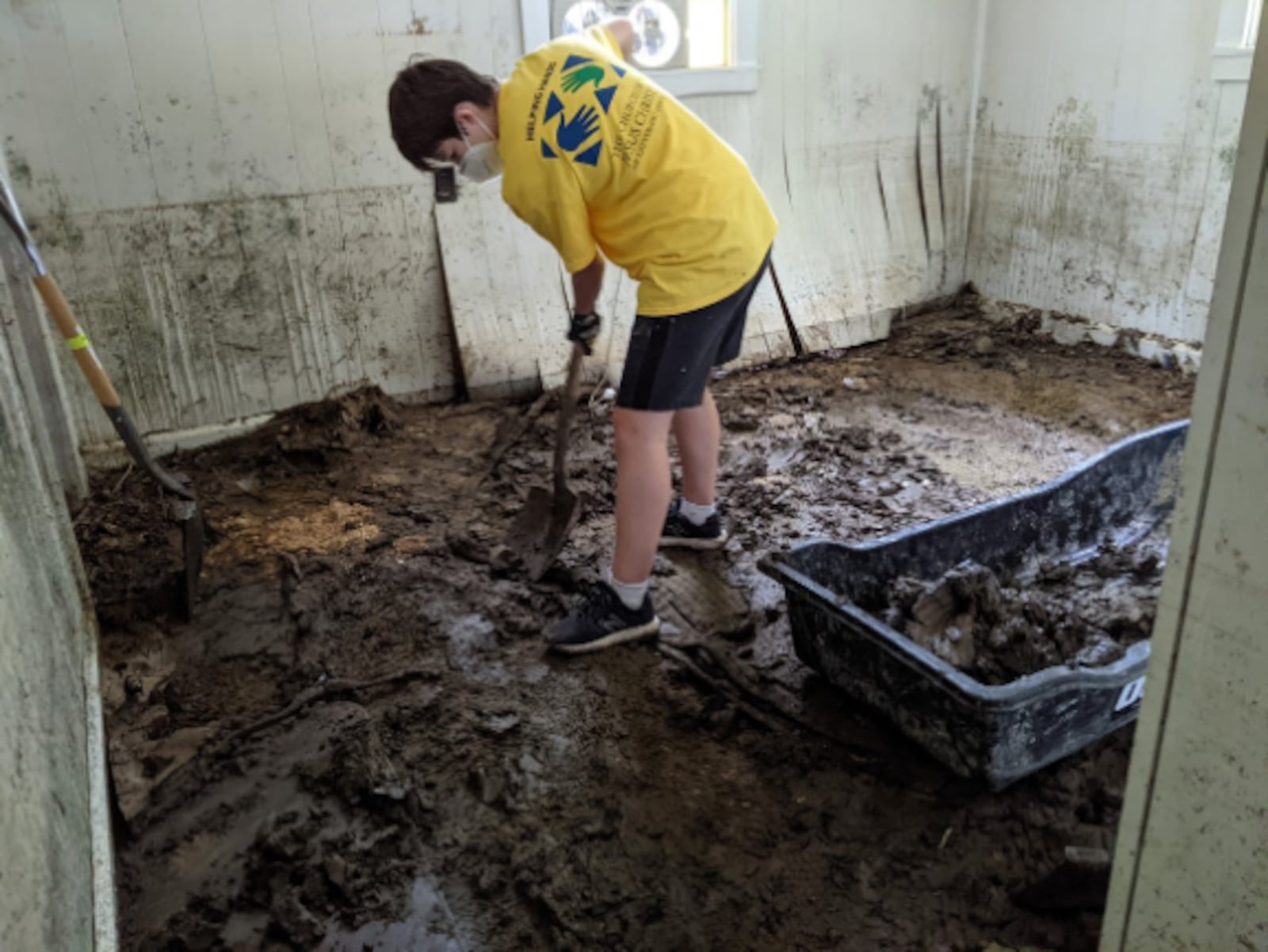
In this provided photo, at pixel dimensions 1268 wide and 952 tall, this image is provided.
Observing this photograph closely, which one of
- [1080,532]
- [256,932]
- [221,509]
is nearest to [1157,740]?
[256,932]

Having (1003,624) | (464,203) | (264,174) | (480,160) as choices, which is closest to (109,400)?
(480,160)

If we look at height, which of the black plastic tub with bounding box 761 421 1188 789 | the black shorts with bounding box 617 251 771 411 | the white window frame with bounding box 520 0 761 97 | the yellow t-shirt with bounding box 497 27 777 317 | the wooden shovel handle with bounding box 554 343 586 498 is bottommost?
the black plastic tub with bounding box 761 421 1188 789

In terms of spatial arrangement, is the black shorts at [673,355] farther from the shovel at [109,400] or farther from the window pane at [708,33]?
the window pane at [708,33]

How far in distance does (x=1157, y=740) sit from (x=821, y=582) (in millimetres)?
1239

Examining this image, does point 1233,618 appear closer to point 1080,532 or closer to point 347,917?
point 347,917

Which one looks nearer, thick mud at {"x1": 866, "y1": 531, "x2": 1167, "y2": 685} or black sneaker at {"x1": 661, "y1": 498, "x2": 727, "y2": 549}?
thick mud at {"x1": 866, "y1": 531, "x2": 1167, "y2": 685}

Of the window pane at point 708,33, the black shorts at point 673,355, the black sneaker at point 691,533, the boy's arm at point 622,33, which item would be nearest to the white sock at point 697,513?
the black sneaker at point 691,533

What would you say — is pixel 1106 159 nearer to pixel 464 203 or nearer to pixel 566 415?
pixel 464 203

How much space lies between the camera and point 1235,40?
3791 millimetres

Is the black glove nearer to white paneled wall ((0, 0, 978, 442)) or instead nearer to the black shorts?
the black shorts

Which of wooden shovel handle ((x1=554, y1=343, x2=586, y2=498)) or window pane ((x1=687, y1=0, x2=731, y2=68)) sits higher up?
window pane ((x1=687, y1=0, x2=731, y2=68))

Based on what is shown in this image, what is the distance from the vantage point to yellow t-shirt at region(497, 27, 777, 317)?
2.12m

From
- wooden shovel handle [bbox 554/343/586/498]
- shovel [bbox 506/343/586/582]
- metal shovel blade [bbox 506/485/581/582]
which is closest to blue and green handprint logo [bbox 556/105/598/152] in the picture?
wooden shovel handle [bbox 554/343/586/498]

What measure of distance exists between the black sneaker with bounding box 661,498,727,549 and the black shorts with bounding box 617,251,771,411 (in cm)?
69
